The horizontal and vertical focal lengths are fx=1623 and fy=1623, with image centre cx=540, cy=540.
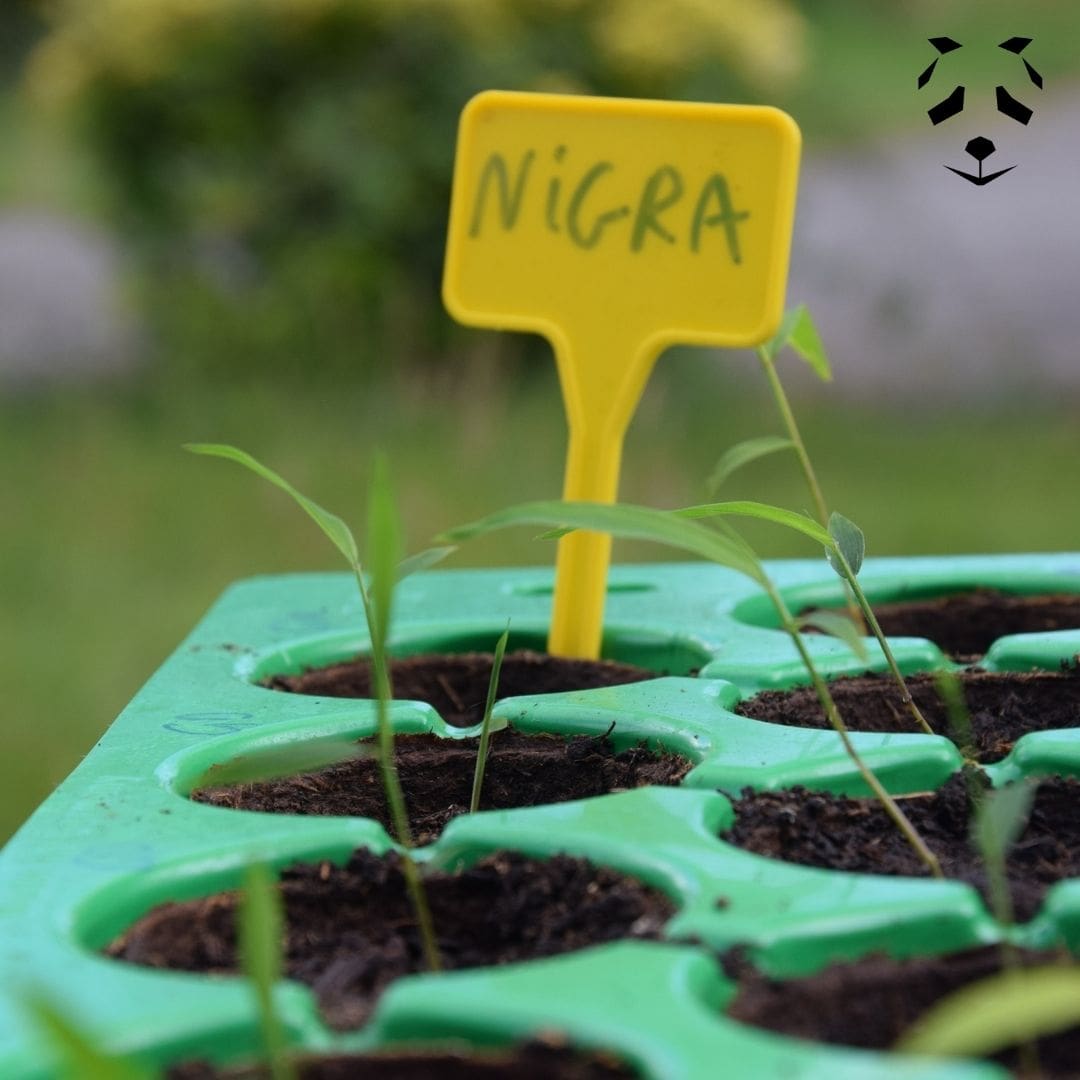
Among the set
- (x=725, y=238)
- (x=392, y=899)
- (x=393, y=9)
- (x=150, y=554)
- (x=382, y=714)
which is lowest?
(x=150, y=554)

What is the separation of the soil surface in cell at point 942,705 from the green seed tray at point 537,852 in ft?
0.09

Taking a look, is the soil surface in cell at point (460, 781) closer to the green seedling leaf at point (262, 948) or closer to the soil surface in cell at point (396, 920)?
the soil surface in cell at point (396, 920)

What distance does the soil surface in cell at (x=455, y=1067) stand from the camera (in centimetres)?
51

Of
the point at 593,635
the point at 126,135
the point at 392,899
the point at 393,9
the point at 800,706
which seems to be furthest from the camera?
the point at 126,135

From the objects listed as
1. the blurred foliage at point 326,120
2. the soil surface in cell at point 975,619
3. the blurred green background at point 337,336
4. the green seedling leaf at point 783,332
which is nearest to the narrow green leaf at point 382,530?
the green seedling leaf at point 783,332

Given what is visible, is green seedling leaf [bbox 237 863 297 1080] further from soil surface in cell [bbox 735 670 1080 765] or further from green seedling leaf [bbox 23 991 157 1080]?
soil surface in cell [bbox 735 670 1080 765]

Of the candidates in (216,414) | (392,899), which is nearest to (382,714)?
(392,899)

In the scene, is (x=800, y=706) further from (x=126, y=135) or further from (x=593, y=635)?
(x=126, y=135)

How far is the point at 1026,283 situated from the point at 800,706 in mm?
4987

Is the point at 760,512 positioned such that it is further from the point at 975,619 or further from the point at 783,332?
the point at 975,619

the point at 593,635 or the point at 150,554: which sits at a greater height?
the point at 593,635

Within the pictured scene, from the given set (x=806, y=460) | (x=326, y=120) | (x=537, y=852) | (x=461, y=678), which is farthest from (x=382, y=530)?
(x=326, y=120)

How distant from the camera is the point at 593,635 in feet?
3.70

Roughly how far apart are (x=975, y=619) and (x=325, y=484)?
1.99 metres
